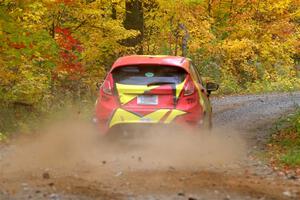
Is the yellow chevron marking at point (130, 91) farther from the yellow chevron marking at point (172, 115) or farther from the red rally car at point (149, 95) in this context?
the yellow chevron marking at point (172, 115)

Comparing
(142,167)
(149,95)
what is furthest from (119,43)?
(142,167)

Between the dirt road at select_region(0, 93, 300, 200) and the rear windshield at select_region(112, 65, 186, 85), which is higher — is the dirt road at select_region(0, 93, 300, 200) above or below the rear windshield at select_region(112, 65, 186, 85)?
below

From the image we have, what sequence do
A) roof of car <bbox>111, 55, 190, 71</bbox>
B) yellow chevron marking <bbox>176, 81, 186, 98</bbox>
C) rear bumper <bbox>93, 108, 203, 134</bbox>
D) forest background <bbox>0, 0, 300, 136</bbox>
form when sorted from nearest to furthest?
rear bumper <bbox>93, 108, 203, 134</bbox>
yellow chevron marking <bbox>176, 81, 186, 98</bbox>
roof of car <bbox>111, 55, 190, 71</bbox>
forest background <bbox>0, 0, 300, 136</bbox>

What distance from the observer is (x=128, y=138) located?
1015 centimetres

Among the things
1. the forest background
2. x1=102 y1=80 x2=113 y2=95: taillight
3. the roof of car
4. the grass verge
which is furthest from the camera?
the forest background

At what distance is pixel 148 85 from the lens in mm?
10125

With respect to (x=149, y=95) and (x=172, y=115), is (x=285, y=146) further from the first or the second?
(x=149, y=95)

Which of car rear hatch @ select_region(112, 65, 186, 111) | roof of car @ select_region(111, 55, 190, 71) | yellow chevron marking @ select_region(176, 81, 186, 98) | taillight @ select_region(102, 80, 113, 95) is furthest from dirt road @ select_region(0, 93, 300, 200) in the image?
roof of car @ select_region(111, 55, 190, 71)

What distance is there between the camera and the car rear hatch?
10055mm

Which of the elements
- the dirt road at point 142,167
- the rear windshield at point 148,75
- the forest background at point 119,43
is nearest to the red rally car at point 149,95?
the rear windshield at point 148,75

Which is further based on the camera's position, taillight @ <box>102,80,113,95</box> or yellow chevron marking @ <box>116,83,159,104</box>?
taillight @ <box>102,80,113,95</box>

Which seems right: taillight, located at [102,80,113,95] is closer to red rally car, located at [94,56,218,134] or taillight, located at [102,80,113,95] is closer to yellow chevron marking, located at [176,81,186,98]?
red rally car, located at [94,56,218,134]

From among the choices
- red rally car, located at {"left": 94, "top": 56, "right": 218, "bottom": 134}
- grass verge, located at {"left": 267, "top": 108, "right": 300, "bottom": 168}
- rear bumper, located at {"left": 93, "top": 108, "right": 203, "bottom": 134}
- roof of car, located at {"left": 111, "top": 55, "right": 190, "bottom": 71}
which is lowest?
grass verge, located at {"left": 267, "top": 108, "right": 300, "bottom": 168}

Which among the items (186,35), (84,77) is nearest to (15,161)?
(84,77)
